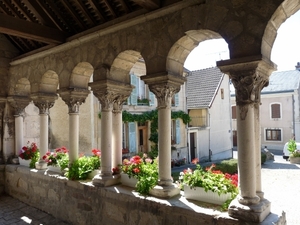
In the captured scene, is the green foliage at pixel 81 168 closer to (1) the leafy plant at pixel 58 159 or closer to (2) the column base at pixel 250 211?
(1) the leafy plant at pixel 58 159

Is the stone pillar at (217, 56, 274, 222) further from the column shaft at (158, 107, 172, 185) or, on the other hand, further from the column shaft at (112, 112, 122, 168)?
the column shaft at (112, 112, 122, 168)

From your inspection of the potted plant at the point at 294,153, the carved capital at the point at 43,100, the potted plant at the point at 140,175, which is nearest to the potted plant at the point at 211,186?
the potted plant at the point at 140,175

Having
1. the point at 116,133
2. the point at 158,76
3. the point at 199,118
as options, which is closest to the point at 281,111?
the point at 199,118

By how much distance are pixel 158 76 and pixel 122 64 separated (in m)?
0.91

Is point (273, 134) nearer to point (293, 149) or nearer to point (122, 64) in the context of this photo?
point (293, 149)

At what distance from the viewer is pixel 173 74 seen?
3.27m

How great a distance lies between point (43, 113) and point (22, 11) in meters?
1.91

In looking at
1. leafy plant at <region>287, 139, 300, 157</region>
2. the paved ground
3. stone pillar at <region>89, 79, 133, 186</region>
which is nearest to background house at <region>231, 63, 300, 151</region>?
leafy plant at <region>287, 139, 300, 157</region>

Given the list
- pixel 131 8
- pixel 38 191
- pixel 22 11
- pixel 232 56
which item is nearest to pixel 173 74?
pixel 232 56

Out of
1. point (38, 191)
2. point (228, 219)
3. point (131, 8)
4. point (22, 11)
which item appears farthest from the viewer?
point (38, 191)

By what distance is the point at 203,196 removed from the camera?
3.01 meters

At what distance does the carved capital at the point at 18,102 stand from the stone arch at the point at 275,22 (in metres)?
5.19

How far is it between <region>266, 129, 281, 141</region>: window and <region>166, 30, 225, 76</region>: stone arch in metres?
17.3

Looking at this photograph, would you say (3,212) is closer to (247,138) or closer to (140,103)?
(247,138)
